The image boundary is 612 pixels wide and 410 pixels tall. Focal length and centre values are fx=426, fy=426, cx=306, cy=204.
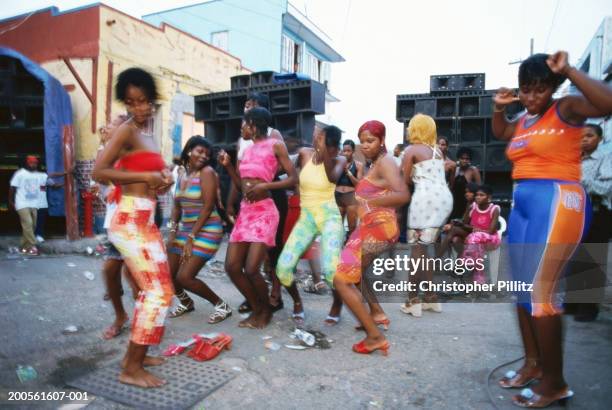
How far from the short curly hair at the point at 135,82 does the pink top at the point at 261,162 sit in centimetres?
132

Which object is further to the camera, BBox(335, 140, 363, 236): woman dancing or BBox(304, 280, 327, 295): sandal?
BBox(335, 140, 363, 236): woman dancing

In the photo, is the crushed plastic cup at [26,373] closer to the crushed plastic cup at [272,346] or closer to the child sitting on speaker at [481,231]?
the crushed plastic cup at [272,346]

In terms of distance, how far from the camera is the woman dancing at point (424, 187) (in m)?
4.27

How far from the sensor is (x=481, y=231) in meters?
5.74

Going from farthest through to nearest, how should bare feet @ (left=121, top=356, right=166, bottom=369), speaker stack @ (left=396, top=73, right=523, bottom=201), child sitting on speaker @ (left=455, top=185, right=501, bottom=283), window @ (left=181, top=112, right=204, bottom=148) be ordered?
window @ (left=181, top=112, right=204, bottom=148), speaker stack @ (left=396, top=73, right=523, bottom=201), child sitting on speaker @ (left=455, top=185, right=501, bottom=283), bare feet @ (left=121, top=356, right=166, bottom=369)

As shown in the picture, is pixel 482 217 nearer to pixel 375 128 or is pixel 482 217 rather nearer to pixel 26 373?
pixel 375 128

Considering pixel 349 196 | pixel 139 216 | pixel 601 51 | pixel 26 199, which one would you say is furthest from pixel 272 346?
pixel 601 51

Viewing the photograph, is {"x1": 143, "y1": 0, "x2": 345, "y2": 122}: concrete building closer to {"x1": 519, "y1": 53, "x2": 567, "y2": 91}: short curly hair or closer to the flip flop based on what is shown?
the flip flop

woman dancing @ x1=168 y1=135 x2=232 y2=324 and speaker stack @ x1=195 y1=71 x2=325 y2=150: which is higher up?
speaker stack @ x1=195 y1=71 x2=325 y2=150

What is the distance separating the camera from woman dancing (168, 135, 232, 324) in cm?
387

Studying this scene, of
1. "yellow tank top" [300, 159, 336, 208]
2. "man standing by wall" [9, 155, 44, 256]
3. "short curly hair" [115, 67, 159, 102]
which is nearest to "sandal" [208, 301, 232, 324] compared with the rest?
"yellow tank top" [300, 159, 336, 208]

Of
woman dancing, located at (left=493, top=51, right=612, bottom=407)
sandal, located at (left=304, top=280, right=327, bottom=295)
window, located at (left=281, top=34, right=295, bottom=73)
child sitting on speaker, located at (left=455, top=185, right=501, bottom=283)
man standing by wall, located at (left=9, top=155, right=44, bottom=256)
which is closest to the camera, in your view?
woman dancing, located at (left=493, top=51, right=612, bottom=407)

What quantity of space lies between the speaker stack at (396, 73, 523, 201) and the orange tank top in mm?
8227

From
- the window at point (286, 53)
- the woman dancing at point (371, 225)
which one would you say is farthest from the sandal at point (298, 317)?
the window at point (286, 53)
